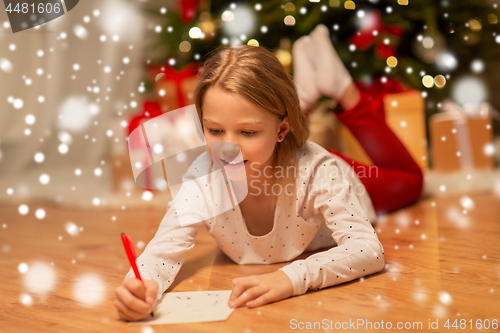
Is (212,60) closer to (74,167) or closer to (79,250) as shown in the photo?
(79,250)

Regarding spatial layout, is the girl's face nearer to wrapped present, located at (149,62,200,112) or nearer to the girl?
the girl

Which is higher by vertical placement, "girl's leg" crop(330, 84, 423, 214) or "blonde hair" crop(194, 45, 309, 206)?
"blonde hair" crop(194, 45, 309, 206)

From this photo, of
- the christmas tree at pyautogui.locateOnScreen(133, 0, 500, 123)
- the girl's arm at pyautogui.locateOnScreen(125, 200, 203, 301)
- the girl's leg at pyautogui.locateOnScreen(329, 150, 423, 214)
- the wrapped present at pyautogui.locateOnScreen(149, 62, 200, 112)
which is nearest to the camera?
the girl's arm at pyautogui.locateOnScreen(125, 200, 203, 301)

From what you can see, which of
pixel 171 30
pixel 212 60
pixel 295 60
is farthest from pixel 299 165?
pixel 171 30

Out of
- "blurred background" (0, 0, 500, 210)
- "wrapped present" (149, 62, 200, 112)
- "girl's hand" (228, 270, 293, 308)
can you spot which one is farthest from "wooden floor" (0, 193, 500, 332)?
"wrapped present" (149, 62, 200, 112)

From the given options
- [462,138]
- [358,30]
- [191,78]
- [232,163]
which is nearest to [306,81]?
[358,30]

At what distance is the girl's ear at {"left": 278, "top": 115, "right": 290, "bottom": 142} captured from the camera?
92cm

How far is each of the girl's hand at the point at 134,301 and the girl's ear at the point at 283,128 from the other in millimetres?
403

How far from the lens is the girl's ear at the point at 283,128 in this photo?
921mm

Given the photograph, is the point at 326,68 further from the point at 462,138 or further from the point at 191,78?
the point at 462,138

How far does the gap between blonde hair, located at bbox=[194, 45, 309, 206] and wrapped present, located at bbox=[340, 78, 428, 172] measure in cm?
95

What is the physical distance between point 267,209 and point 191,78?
1.02m

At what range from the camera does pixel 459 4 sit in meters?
1.71

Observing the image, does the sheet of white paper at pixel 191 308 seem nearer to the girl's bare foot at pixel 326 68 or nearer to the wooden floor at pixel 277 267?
the wooden floor at pixel 277 267
